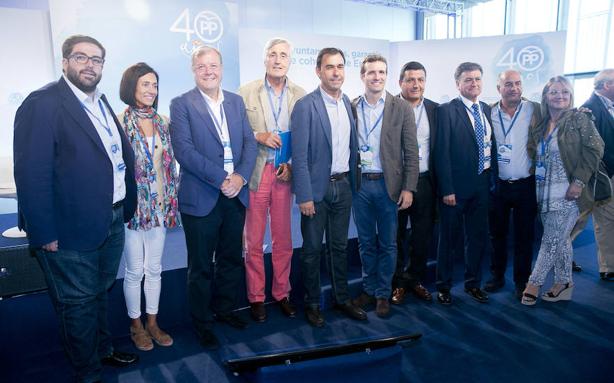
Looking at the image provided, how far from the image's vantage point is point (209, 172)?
2.22 meters

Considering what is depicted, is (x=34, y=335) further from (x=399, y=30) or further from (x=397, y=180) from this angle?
(x=399, y=30)

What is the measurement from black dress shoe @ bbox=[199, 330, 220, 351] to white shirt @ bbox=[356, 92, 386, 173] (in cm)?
137

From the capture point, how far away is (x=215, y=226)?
93.1 inches

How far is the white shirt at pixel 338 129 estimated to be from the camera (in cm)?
254

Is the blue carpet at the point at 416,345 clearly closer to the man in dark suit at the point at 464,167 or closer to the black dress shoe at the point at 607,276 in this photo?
the man in dark suit at the point at 464,167

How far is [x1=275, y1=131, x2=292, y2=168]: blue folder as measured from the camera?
2572mm

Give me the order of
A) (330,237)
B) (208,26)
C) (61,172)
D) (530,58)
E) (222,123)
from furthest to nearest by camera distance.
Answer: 1. (530,58)
2. (208,26)
3. (330,237)
4. (222,123)
5. (61,172)

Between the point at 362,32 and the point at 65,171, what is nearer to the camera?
the point at 65,171

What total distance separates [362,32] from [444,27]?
179 centimetres

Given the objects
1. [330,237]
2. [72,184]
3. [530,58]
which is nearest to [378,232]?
[330,237]

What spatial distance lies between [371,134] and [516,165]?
1091 millimetres

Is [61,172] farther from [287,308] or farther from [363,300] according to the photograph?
[363,300]

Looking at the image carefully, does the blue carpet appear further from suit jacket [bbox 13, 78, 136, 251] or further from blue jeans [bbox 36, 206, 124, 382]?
suit jacket [bbox 13, 78, 136, 251]

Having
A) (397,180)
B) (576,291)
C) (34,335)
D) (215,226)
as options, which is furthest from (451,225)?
(34,335)
